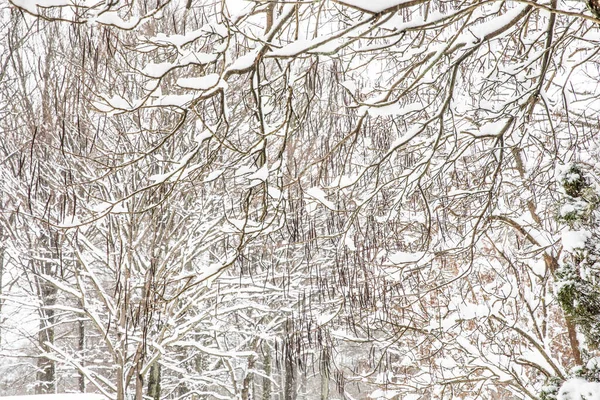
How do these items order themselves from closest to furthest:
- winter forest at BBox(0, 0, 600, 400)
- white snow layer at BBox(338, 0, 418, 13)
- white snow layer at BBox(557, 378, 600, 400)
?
white snow layer at BBox(338, 0, 418, 13) → winter forest at BBox(0, 0, 600, 400) → white snow layer at BBox(557, 378, 600, 400)

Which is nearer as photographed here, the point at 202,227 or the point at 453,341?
the point at 453,341

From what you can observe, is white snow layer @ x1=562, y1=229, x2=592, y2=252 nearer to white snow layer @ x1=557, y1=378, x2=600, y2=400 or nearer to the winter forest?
the winter forest

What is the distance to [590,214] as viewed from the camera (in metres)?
3.21

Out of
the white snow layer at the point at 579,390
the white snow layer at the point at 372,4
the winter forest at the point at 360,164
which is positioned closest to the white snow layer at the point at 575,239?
the winter forest at the point at 360,164

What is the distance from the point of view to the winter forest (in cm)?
198

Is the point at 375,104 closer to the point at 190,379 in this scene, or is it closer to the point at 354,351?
the point at 190,379

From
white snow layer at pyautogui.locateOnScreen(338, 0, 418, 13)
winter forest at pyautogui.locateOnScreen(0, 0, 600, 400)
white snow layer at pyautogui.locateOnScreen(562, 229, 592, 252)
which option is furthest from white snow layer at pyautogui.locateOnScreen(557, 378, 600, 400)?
white snow layer at pyautogui.locateOnScreen(338, 0, 418, 13)

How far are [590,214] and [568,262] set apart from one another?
15.8 inches

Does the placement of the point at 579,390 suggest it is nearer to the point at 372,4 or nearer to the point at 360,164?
the point at 360,164

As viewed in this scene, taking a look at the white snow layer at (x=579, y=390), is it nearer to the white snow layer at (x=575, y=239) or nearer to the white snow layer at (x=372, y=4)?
the white snow layer at (x=575, y=239)

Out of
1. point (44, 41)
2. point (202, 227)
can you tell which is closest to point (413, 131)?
point (202, 227)

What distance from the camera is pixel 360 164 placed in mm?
3217

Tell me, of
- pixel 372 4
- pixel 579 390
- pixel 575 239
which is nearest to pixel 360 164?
pixel 575 239

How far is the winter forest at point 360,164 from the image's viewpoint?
6.51 feet
